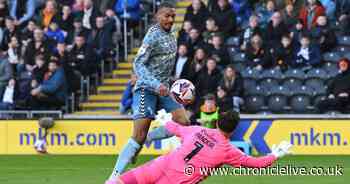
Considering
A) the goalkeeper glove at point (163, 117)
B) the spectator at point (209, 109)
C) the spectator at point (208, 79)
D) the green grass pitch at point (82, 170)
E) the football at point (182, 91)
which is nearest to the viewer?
the goalkeeper glove at point (163, 117)

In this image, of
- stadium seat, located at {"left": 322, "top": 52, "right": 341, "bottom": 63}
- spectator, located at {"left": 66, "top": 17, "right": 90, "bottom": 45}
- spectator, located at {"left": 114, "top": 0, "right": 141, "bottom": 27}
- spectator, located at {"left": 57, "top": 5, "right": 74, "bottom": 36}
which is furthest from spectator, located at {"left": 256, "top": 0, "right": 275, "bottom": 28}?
spectator, located at {"left": 57, "top": 5, "right": 74, "bottom": 36}

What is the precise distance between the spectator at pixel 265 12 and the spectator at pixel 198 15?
1.20m

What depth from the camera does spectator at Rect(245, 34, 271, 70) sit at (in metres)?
23.0

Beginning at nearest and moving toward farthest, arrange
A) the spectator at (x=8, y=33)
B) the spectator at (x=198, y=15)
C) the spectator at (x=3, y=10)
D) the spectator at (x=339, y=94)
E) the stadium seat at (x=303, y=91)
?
the spectator at (x=339, y=94)
the stadium seat at (x=303, y=91)
the spectator at (x=198, y=15)
the spectator at (x=8, y=33)
the spectator at (x=3, y=10)

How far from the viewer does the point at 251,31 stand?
923 inches

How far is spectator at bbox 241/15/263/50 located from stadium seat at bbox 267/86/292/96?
1.25 m

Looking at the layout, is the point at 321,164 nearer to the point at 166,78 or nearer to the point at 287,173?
the point at 287,173

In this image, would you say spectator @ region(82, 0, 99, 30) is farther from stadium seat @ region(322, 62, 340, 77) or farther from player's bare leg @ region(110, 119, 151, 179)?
player's bare leg @ region(110, 119, 151, 179)

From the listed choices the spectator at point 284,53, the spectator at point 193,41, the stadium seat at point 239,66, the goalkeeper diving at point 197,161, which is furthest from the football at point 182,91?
the spectator at point 193,41

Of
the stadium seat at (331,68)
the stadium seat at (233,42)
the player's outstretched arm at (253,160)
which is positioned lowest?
the player's outstretched arm at (253,160)

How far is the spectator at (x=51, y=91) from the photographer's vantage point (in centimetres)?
2342

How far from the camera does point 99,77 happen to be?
24.9m

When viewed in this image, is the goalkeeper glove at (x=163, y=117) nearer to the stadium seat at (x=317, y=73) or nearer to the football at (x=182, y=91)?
the football at (x=182, y=91)

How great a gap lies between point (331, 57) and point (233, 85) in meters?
2.42
